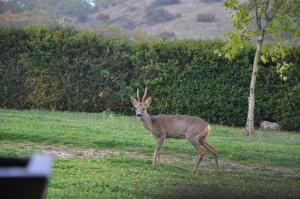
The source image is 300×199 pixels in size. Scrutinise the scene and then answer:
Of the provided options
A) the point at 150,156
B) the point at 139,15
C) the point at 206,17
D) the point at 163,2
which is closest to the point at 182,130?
the point at 150,156

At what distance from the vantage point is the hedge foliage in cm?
1905

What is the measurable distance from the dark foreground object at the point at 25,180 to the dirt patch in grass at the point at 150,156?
934 cm

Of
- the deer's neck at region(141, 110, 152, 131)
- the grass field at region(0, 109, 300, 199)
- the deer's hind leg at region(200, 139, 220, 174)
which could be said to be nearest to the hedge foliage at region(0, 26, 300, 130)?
the grass field at region(0, 109, 300, 199)

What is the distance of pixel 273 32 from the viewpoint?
15133 millimetres

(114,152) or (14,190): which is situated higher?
(14,190)

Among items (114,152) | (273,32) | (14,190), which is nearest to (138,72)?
(273,32)

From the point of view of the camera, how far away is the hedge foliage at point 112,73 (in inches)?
750

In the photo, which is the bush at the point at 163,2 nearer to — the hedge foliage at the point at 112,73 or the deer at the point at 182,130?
the hedge foliage at the point at 112,73

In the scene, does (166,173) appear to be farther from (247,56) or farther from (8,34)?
(8,34)

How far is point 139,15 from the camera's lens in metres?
44.4

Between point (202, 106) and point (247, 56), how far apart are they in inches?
81.9

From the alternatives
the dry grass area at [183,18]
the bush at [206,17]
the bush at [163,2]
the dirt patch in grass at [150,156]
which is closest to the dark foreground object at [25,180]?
the dirt patch in grass at [150,156]

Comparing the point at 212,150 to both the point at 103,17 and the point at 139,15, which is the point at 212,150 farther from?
the point at 103,17

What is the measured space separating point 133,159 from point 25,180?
929 centimetres
